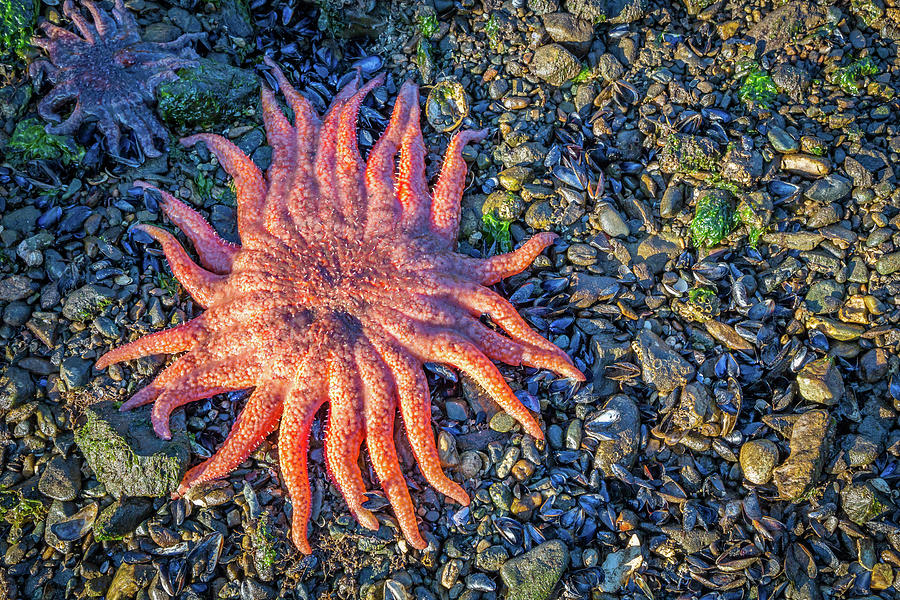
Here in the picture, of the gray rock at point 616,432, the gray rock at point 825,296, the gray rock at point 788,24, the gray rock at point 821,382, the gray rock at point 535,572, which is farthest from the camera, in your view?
the gray rock at point 788,24

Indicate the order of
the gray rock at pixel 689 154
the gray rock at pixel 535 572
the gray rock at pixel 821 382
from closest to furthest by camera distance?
1. the gray rock at pixel 535 572
2. the gray rock at pixel 821 382
3. the gray rock at pixel 689 154

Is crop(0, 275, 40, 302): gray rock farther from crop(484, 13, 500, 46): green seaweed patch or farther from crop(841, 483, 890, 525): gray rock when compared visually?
crop(841, 483, 890, 525): gray rock

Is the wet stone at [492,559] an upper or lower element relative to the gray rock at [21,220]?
lower

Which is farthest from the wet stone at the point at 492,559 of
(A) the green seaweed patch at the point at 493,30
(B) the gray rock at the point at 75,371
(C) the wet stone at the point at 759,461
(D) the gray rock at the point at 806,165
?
(A) the green seaweed patch at the point at 493,30

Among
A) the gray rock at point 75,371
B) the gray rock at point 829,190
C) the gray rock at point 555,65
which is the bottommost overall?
the gray rock at point 75,371

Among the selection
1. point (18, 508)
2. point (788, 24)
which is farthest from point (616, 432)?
point (18, 508)

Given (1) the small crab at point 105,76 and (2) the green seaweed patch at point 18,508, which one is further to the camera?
(1) the small crab at point 105,76

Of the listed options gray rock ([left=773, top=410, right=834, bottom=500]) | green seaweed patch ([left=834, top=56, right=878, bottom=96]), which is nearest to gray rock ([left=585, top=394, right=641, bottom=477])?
gray rock ([left=773, top=410, right=834, bottom=500])

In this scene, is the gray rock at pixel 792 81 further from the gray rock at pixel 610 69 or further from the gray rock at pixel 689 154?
the gray rock at pixel 610 69
